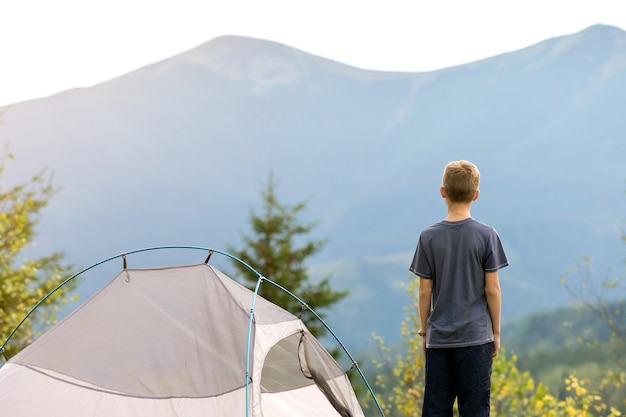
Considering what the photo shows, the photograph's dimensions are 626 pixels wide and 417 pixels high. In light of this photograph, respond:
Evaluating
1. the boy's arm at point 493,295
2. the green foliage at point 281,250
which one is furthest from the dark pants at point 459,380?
the green foliage at point 281,250

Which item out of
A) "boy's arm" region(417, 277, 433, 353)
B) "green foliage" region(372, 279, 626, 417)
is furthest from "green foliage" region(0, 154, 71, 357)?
"boy's arm" region(417, 277, 433, 353)

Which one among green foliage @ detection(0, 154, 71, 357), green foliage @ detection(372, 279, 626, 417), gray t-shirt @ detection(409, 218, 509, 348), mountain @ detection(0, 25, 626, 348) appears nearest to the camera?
gray t-shirt @ detection(409, 218, 509, 348)

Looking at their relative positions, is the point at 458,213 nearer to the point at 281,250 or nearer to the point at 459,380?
the point at 459,380

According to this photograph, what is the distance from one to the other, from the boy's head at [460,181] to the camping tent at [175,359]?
1262 millimetres

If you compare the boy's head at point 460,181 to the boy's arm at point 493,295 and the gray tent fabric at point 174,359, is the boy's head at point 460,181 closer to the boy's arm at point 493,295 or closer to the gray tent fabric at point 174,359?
the boy's arm at point 493,295

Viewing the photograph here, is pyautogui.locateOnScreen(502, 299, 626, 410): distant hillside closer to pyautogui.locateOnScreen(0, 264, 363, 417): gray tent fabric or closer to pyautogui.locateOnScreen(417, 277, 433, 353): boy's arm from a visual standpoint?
pyautogui.locateOnScreen(0, 264, 363, 417): gray tent fabric

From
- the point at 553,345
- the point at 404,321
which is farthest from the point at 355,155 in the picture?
the point at 404,321

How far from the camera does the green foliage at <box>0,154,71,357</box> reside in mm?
7188

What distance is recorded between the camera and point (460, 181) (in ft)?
10.4

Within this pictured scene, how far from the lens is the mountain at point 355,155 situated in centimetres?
2145

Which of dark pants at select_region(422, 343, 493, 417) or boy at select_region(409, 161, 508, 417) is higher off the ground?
boy at select_region(409, 161, 508, 417)

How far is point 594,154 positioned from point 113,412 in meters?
20.7

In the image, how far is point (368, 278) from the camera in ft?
68.6

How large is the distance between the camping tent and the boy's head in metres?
1.26
